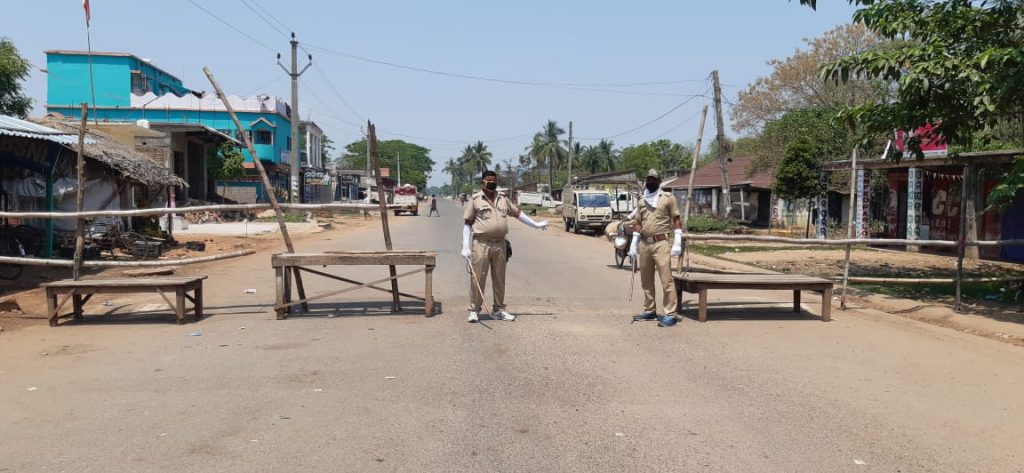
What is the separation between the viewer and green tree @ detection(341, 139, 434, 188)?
400 feet

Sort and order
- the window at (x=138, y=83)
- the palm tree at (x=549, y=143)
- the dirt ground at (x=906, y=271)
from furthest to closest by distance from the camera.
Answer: the palm tree at (x=549, y=143), the window at (x=138, y=83), the dirt ground at (x=906, y=271)

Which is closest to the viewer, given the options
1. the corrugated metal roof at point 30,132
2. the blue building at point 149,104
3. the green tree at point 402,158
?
the corrugated metal roof at point 30,132

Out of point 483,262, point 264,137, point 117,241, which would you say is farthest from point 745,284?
point 264,137

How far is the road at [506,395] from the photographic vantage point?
4426 millimetres

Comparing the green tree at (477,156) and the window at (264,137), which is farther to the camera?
the green tree at (477,156)

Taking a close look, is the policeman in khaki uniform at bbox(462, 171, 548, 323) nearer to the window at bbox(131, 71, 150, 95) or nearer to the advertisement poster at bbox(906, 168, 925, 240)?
the advertisement poster at bbox(906, 168, 925, 240)

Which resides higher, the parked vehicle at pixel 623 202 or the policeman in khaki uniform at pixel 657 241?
the parked vehicle at pixel 623 202

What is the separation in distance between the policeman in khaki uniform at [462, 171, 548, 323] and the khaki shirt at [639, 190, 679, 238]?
4.75 feet

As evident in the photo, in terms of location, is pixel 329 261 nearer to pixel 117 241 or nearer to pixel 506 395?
pixel 506 395

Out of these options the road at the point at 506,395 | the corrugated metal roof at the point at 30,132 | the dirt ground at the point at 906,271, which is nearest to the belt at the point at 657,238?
the road at the point at 506,395

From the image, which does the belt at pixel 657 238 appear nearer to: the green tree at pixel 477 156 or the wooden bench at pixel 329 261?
the wooden bench at pixel 329 261

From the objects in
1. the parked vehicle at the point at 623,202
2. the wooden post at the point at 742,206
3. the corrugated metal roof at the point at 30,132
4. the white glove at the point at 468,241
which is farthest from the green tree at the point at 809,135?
the corrugated metal roof at the point at 30,132

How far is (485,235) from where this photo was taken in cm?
886

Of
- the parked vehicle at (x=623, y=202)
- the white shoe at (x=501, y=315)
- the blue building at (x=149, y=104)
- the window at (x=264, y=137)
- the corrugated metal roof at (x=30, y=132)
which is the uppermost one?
the blue building at (x=149, y=104)
